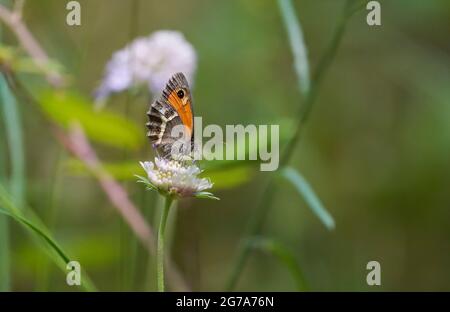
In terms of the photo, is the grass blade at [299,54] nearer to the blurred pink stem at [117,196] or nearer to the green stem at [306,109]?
the green stem at [306,109]

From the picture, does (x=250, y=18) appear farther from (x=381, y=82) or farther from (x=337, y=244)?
(x=337, y=244)

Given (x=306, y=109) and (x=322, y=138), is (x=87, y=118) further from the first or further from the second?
(x=322, y=138)

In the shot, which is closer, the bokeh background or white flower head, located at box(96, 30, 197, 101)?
white flower head, located at box(96, 30, 197, 101)

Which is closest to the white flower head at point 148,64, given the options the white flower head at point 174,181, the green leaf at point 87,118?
the green leaf at point 87,118

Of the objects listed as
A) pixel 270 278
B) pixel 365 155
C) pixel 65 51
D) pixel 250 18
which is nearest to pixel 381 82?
pixel 365 155

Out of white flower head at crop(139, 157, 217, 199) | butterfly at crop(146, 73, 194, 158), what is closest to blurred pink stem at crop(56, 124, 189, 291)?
butterfly at crop(146, 73, 194, 158)

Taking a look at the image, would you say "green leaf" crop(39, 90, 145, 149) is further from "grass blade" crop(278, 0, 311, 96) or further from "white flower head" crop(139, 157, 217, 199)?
"white flower head" crop(139, 157, 217, 199)

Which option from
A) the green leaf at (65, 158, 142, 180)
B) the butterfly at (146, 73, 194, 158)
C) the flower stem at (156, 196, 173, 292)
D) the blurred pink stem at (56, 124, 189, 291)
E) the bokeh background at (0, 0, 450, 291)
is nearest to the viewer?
the flower stem at (156, 196, 173, 292)
